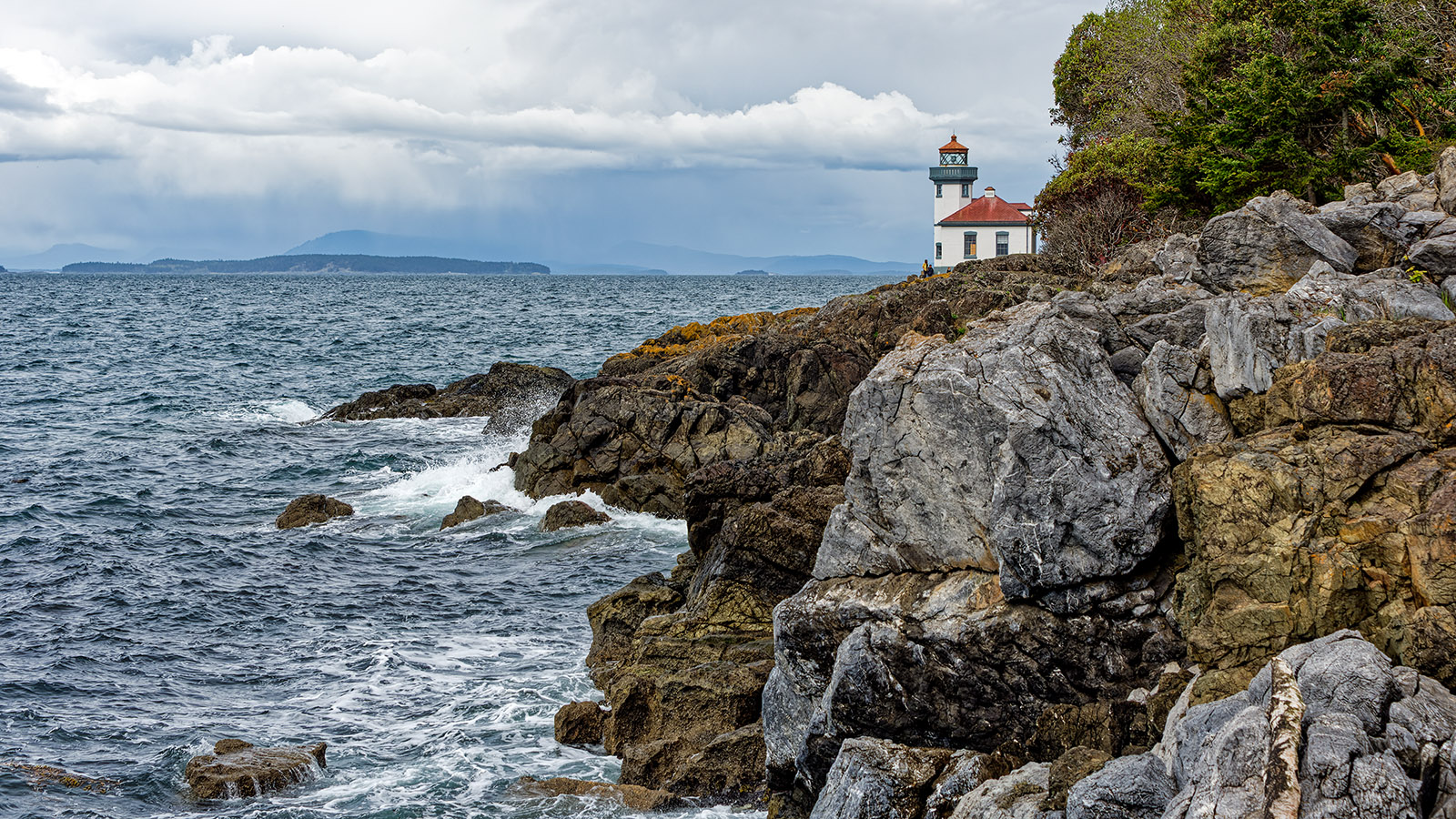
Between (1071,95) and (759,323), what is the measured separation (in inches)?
973

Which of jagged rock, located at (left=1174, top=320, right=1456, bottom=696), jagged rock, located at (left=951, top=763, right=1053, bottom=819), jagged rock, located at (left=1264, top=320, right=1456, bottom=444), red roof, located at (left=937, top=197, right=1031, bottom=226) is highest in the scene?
red roof, located at (left=937, top=197, right=1031, bottom=226)

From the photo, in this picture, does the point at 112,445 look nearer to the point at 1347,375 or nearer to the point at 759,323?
the point at 759,323

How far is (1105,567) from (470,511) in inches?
796

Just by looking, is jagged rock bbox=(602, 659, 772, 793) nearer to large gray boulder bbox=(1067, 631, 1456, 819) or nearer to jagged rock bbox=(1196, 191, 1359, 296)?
large gray boulder bbox=(1067, 631, 1456, 819)

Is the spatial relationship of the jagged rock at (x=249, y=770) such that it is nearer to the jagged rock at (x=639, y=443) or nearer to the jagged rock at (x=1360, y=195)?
the jagged rock at (x=639, y=443)

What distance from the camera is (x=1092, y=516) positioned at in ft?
36.2

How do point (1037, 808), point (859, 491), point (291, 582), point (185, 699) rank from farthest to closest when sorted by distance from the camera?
point (291, 582) < point (185, 699) < point (859, 491) < point (1037, 808)

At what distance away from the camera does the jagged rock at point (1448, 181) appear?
1720 cm

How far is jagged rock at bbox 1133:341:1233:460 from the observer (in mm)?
11445

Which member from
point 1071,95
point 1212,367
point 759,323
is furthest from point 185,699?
point 1071,95

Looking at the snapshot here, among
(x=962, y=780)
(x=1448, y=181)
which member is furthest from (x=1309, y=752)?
(x=1448, y=181)

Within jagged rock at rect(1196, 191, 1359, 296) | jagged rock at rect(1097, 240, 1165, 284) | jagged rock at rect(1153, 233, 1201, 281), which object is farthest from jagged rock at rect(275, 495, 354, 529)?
jagged rock at rect(1196, 191, 1359, 296)

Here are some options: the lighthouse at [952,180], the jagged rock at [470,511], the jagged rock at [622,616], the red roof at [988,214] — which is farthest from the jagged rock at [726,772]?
the lighthouse at [952,180]

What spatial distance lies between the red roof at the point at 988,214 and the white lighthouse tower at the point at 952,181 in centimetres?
322
